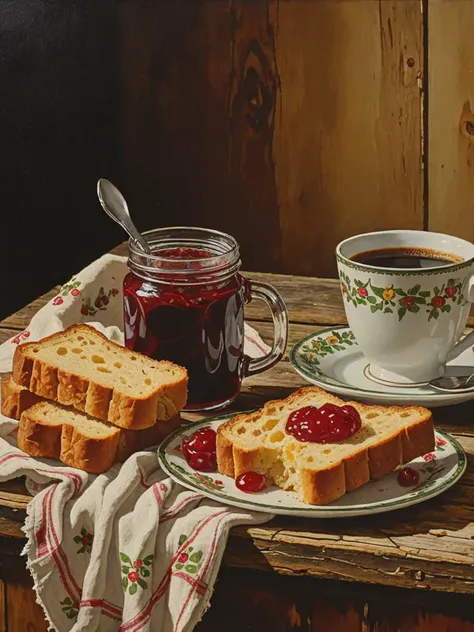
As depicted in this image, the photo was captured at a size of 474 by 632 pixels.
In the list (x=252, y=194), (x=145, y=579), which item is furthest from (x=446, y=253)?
(x=252, y=194)

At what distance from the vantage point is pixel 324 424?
129 centimetres

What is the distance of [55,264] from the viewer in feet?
9.25

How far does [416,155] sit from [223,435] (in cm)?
203

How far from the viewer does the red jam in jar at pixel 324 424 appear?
128 centimetres

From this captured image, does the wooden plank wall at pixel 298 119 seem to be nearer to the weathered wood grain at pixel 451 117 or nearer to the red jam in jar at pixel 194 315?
the weathered wood grain at pixel 451 117

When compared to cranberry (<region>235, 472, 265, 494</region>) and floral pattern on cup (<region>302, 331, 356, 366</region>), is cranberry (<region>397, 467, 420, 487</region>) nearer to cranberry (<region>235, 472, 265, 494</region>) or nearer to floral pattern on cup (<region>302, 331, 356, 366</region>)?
cranberry (<region>235, 472, 265, 494</region>)

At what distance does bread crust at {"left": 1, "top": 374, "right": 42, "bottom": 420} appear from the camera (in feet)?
4.71

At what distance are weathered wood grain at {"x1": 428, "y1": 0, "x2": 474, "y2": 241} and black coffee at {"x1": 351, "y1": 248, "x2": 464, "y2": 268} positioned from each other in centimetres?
153

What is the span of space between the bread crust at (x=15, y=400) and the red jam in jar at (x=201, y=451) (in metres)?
0.26

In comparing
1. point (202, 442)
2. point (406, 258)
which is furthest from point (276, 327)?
point (202, 442)

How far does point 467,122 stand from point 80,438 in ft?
6.82

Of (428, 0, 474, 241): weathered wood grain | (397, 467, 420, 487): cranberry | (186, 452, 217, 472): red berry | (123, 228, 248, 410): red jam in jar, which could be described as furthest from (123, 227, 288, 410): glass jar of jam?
(428, 0, 474, 241): weathered wood grain

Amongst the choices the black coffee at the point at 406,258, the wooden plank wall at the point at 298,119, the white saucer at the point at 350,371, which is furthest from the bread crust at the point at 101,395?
the wooden plank wall at the point at 298,119

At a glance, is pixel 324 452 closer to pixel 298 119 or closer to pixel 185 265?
pixel 185 265
